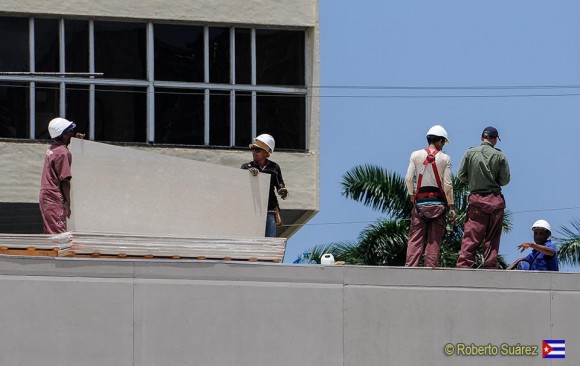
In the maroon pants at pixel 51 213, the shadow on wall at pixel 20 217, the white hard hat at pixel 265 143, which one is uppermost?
the white hard hat at pixel 265 143

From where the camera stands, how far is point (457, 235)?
30094mm

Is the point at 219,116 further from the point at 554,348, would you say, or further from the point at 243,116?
the point at 554,348

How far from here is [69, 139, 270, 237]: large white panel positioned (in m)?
16.5

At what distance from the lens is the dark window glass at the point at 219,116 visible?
25.4 m

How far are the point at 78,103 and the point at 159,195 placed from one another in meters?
8.32

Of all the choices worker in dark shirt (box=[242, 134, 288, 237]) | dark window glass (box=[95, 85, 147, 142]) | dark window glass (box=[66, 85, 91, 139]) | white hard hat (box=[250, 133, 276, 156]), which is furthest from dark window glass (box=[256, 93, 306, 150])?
white hard hat (box=[250, 133, 276, 156])

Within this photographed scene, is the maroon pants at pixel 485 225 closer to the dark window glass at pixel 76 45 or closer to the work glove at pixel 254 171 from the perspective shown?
the work glove at pixel 254 171

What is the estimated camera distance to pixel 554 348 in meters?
16.5

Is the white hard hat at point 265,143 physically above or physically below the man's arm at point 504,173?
above

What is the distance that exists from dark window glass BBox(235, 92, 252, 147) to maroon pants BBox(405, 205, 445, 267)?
9.00m

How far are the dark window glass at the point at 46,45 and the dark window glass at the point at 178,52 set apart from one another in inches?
61.4

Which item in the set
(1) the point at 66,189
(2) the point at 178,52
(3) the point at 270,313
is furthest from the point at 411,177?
(2) the point at 178,52

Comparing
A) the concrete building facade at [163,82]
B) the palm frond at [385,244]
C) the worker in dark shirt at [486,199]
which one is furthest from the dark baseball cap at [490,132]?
the palm frond at [385,244]

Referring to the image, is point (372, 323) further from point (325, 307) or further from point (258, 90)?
point (258, 90)
